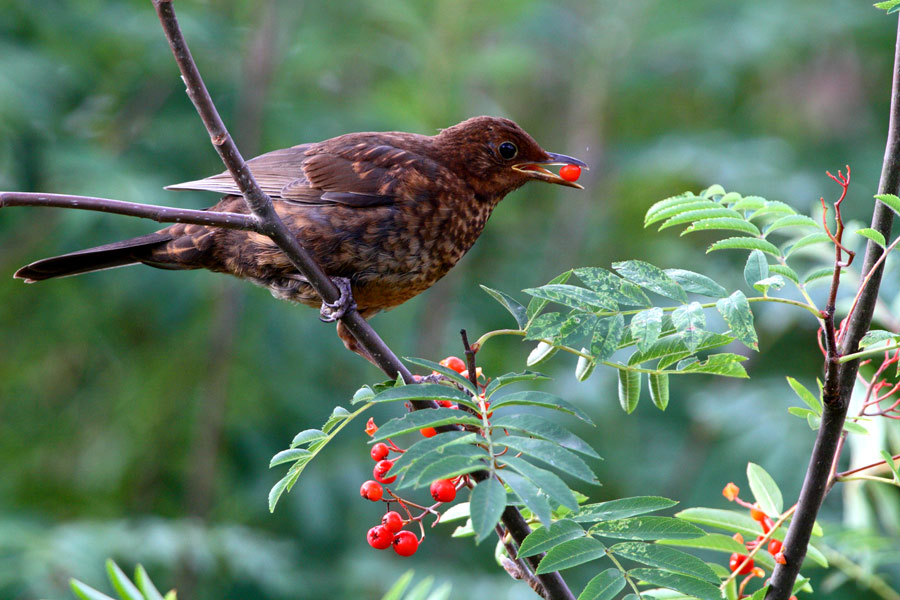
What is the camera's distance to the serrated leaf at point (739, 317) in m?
1.39

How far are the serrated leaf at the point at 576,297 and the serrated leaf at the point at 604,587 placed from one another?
1.38 feet

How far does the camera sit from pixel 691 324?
146 cm

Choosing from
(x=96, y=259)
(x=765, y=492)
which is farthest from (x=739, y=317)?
(x=96, y=259)

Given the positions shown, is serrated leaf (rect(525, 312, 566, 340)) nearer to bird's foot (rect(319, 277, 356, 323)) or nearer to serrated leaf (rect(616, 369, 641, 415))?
serrated leaf (rect(616, 369, 641, 415))

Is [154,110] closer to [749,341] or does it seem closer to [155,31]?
[155,31]

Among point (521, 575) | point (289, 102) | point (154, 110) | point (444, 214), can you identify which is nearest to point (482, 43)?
point (289, 102)

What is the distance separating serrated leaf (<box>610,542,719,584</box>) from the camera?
1431 millimetres

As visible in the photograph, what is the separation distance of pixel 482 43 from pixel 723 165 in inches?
78.8

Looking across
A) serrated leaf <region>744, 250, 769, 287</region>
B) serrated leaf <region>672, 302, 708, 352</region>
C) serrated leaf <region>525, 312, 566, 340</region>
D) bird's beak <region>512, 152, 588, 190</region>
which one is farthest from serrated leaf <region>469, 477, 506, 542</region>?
bird's beak <region>512, 152, 588, 190</region>

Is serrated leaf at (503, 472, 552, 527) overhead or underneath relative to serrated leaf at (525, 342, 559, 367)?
underneath

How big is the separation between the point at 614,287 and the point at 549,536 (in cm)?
42

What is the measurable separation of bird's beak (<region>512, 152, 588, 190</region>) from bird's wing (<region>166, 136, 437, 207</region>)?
0.30 m

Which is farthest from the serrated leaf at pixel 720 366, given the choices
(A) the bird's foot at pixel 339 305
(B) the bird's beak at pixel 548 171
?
(B) the bird's beak at pixel 548 171

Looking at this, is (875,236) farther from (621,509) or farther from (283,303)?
(283,303)
